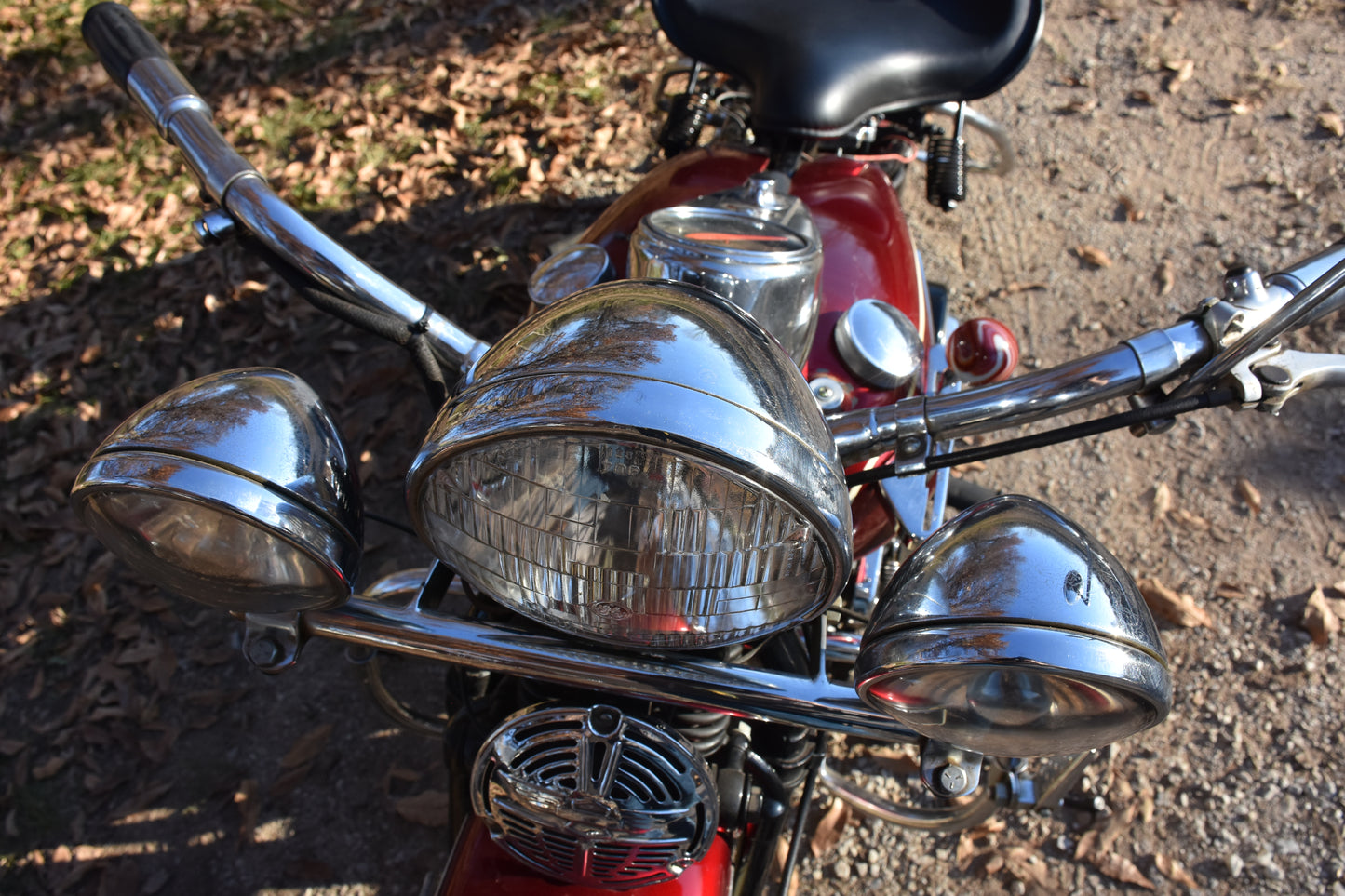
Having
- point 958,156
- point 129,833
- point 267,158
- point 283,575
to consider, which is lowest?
point 129,833

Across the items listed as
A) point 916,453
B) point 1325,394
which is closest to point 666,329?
point 916,453

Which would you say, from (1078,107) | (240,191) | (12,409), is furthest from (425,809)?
(1078,107)

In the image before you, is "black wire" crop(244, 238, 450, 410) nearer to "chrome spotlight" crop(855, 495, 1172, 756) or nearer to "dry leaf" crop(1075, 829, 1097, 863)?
"chrome spotlight" crop(855, 495, 1172, 756)

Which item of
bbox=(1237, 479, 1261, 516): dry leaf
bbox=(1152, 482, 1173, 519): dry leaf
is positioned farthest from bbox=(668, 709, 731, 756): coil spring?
bbox=(1237, 479, 1261, 516): dry leaf

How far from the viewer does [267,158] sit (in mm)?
3930

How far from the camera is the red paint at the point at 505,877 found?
1.19 metres

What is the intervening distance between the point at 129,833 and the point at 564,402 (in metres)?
2.19

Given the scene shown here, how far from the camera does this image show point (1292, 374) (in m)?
1.07

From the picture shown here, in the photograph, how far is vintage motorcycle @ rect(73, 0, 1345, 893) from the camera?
2.56 ft

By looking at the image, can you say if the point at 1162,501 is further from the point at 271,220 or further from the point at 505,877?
the point at 271,220

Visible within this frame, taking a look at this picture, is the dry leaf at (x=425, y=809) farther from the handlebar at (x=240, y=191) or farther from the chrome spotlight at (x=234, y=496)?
the handlebar at (x=240, y=191)

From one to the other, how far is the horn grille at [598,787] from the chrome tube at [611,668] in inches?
2.6

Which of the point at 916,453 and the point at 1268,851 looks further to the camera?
the point at 1268,851

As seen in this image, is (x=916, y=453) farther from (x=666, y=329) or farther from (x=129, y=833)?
(x=129, y=833)
